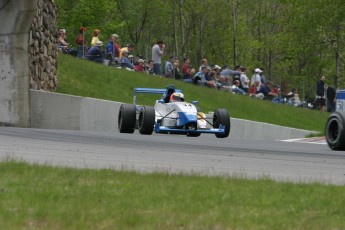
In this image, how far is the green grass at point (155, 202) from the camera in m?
7.55

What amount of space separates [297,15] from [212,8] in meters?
10.9

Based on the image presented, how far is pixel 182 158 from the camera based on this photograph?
45.2 feet

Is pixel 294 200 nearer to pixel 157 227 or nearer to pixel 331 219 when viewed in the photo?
pixel 331 219

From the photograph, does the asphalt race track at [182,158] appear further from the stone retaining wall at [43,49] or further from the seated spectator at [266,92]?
the seated spectator at [266,92]

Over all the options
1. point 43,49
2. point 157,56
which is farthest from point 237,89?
point 43,49

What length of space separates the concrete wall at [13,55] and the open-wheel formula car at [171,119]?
4.43m

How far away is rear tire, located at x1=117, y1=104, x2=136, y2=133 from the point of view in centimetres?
2153

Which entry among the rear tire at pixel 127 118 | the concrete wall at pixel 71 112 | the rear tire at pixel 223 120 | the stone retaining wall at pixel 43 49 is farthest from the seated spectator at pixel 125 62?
the rear tire at pixel 127 118

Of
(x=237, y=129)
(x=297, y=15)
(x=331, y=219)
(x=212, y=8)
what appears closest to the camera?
(x=331, y=219)

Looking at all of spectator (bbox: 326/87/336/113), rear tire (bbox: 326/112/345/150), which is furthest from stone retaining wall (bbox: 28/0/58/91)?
rear tire (bbox: 326/112/345/150)

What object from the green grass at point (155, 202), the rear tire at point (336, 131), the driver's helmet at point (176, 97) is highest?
the driver's helmet at point (176, 97)

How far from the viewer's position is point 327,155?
16.0 m

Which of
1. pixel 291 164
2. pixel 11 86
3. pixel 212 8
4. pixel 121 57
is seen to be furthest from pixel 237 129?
pixel 212 8

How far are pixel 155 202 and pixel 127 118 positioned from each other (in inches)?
521
